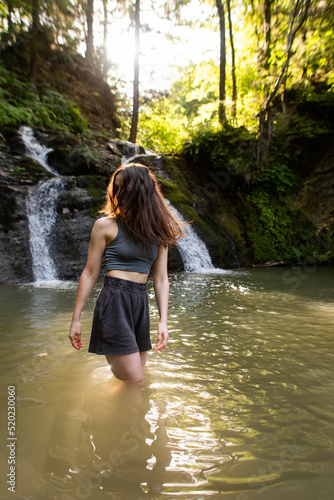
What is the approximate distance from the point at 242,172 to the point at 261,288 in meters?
7.88

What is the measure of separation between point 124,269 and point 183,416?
119cm

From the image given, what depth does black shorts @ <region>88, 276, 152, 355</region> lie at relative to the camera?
221 centimetres

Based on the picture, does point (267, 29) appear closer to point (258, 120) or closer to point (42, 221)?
point (258, 120)

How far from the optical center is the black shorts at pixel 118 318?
2.21 metres

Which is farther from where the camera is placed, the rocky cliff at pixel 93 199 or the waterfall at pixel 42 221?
the rocky cliff at pixel 93 199

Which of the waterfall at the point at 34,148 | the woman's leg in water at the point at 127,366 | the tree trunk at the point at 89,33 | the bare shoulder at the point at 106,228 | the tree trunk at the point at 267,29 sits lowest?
the woman's leg in water at the point at 127,366

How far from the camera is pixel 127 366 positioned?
2328 millimetres

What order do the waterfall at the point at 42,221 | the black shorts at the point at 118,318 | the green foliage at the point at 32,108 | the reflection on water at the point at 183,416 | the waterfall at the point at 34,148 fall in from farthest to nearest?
1. the green foliage at the point at 32,108
2. the waterfall at the point at 34,148
3. the waterfall at the point at 42,221
4. the black shorts at the point at 118,318
5. the reflection on water at the point at 183,416

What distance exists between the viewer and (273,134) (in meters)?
14.6

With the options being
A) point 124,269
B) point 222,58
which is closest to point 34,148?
point 222,58

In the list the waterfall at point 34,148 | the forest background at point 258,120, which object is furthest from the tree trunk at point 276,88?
the waterfall at point 34,148

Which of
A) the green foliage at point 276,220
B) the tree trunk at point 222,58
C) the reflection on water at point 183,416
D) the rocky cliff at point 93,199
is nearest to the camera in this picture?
the reflection on water at point 183,416

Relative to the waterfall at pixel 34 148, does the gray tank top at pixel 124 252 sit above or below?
below

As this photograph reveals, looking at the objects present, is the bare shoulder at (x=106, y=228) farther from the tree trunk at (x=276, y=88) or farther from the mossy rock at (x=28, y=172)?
the tree trunk at (x=276, y=88)
